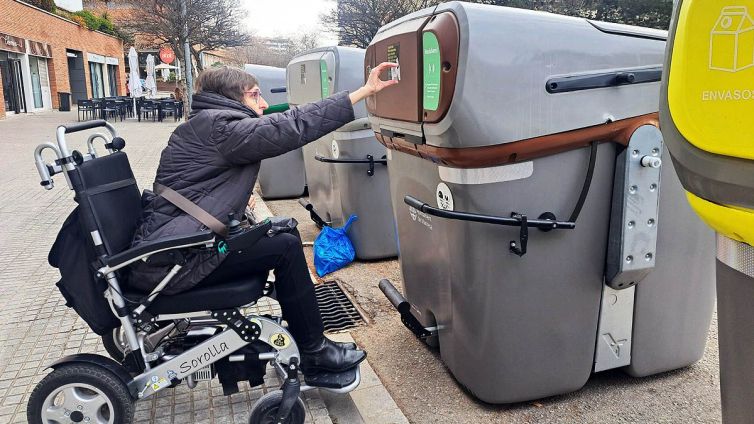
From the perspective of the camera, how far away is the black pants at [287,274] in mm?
2600

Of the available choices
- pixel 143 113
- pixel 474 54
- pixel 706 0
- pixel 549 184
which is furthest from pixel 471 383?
pixel 143 113

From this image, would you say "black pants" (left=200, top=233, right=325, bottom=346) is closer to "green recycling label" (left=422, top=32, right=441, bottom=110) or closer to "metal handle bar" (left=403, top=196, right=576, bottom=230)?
"metal handle bar" (left=403, top=196, right=576, bottom=230)

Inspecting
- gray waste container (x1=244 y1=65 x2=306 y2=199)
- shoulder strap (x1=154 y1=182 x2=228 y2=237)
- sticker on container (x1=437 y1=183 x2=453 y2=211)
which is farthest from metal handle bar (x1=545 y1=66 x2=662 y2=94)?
gray waste container (x1=244 y1=65 x2=306 y2=199)

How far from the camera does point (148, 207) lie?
2.71m

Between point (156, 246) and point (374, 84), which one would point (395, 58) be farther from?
point (156, 246)

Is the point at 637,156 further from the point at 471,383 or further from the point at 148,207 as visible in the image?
the point at 148,207

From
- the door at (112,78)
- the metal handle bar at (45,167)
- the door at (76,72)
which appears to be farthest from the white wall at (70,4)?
the metal handle bar at (45,167)

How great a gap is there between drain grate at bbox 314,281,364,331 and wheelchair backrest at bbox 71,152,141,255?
1416mm

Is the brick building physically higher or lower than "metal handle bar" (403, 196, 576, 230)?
higher

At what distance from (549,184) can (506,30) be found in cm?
68

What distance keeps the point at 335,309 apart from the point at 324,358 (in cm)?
154

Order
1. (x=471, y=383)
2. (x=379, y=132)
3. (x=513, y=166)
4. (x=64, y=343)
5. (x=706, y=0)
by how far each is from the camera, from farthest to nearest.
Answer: (x=64, y=343) → (x=379, y=132) → (x=471, y=383) → (x=513, y=166) → (x=706, y=0)

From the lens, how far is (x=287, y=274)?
8.86 ft

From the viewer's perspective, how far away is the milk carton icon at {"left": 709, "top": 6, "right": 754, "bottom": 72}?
124 cm
